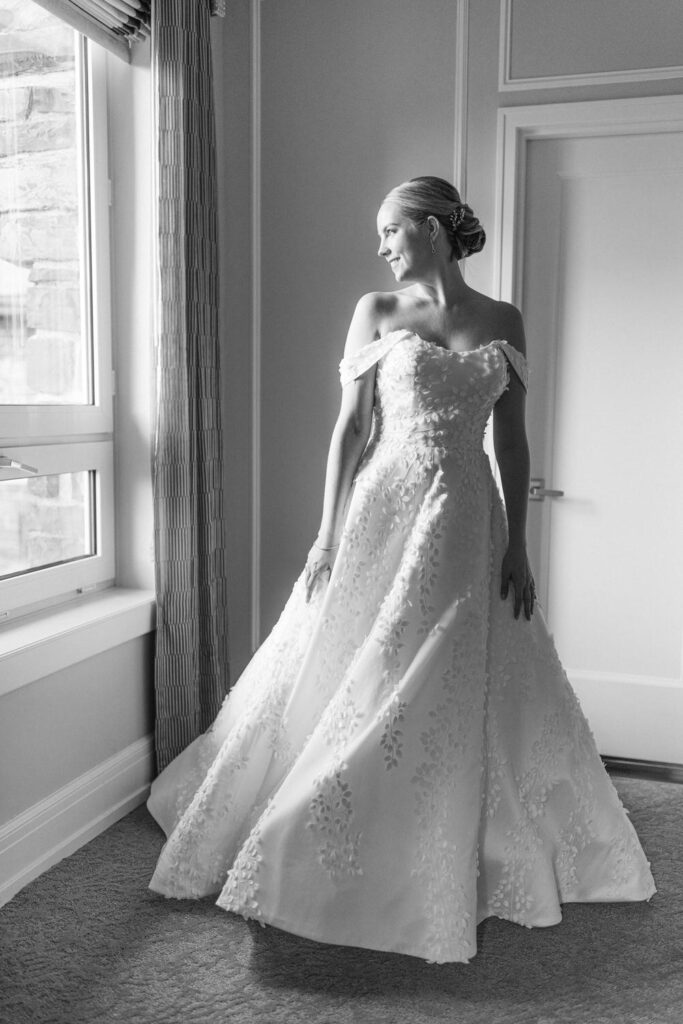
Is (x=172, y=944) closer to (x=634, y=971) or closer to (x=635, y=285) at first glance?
(x=634, y=971)

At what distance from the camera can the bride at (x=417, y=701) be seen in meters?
2.05

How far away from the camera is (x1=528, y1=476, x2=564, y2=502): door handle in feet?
10.9

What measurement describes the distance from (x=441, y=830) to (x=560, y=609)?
1454mm

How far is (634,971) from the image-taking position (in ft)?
6.91

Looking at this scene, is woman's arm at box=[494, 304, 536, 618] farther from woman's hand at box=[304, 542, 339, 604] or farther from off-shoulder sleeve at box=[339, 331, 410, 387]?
woman's hand at box=[304, 542, 339, 604]

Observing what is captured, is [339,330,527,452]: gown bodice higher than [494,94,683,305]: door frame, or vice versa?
[494,94,683,305]: door frame

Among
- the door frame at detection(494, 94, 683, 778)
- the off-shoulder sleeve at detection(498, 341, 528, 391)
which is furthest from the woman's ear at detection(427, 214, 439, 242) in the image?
the door frame at detection(494, 94, 683, 778)

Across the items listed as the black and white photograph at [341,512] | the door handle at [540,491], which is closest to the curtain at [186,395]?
the black and white photograph at [341,512]

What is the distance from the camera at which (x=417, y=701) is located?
212 cm

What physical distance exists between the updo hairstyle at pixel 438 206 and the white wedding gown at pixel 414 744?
0.28 m

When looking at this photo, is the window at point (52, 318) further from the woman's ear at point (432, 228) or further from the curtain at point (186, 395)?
the woman's ear at point (432, 228)

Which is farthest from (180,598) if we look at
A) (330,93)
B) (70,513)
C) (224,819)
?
(330,93)

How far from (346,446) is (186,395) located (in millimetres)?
670

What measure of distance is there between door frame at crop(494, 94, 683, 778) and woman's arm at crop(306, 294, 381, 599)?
3.14 ft
